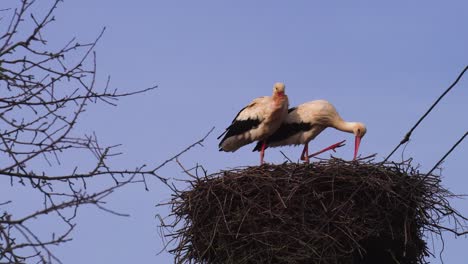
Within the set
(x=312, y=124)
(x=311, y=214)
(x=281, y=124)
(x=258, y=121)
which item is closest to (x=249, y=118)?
(x=258, y=121)

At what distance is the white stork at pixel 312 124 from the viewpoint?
10312mm

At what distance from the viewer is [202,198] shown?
328 inches

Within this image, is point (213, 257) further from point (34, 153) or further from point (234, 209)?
point (34, 153)

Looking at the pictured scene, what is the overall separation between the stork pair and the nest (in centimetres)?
186

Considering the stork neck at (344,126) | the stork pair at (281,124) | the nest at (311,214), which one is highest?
the stork pair at (281,124)

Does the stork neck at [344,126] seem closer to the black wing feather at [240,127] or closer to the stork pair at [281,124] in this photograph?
the stork pair at [281,124]

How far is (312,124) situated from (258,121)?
602 mm

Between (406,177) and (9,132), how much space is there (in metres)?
4.28

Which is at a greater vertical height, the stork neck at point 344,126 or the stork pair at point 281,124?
the stork pair at point 281,124

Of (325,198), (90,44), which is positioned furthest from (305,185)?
(90,44)

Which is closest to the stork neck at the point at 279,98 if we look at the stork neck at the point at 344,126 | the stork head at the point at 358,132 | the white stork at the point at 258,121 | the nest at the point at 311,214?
the white stork at the point at 258,121

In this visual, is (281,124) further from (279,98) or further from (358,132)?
(358,132)

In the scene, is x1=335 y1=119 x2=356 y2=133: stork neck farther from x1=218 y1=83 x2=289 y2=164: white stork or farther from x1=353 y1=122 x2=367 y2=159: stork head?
x1=218 y1=83 x2=289 y2=164: white stork

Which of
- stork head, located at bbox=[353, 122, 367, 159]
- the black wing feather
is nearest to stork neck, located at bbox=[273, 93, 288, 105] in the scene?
the black wing feather
